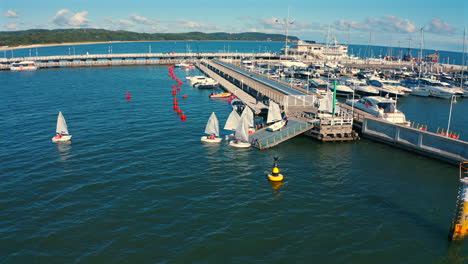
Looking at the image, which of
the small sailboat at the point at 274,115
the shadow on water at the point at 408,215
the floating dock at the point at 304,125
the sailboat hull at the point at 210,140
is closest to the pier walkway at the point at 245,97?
the floating dock at the point at 304,125

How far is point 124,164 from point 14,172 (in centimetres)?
1374

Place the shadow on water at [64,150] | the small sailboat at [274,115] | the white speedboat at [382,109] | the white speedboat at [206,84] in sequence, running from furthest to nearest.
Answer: the white speedboat at [206,84], the white speedboat at [382,109], the small sailboat at [274,115], the shadow on water at [64,150]

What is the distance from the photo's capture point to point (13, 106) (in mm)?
85375

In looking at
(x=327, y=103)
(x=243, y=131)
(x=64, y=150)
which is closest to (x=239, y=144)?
(x=243, y=131)

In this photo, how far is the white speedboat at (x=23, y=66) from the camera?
166125 millimetres

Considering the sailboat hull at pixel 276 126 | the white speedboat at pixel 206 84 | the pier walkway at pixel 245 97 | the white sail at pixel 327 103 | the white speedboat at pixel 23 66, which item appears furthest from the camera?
the white speedboat at pixel 23 66

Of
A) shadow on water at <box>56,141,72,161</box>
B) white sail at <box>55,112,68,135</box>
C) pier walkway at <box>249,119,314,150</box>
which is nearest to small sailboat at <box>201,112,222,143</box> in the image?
pier walkway at <box>249,119,314,150</box>

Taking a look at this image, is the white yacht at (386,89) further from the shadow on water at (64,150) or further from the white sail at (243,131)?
the shadow on water at (64,150)

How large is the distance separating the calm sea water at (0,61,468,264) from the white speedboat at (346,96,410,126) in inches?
289

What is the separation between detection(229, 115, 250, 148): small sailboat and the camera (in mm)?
53375

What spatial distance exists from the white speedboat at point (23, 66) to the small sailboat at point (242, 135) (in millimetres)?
153873

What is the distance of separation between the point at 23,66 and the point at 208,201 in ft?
564

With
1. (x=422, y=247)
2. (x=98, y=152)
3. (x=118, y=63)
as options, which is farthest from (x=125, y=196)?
(x=118, y=63)

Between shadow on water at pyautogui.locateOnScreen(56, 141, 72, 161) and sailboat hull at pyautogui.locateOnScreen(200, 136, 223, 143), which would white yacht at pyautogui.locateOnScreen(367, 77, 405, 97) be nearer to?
sailboat hull at pyautogui.locateOnScreen(200, 136, 223, 143)
